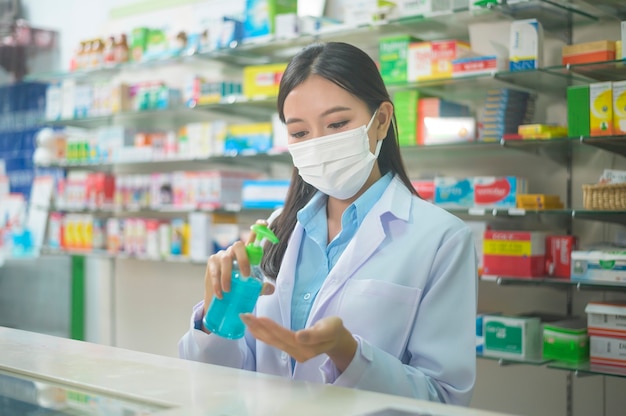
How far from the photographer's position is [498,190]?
3.86 m

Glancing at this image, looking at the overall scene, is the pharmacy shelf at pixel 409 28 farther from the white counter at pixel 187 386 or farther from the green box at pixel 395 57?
the white counter at pixel 187 386

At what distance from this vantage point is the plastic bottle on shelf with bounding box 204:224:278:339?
61.9 inches

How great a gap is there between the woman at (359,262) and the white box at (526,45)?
6.19 ft

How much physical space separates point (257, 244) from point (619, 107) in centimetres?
243

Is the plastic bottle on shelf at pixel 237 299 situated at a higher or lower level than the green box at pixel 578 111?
lower

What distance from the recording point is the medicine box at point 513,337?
147 inches

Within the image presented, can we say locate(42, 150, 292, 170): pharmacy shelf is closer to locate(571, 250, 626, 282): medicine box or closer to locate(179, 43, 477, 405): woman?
locate(571, 250, 626, 282): medicine box

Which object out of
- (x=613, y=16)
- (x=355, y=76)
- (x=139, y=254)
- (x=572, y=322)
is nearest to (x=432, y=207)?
(x=355, y=76)

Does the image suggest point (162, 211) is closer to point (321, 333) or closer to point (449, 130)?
point (449, 130)

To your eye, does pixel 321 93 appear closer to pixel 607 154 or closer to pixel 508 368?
pixel 607 154

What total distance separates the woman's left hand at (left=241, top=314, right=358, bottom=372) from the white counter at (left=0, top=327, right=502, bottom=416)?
0.07 meters

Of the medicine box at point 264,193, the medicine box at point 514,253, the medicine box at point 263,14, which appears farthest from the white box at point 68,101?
the medicine box at point 514,253

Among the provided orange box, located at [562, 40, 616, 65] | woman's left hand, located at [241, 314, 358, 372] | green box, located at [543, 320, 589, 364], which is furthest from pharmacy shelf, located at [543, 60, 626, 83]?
woman's left hand, located at [241, 314, 358, 372]

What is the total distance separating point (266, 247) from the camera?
218 cm
